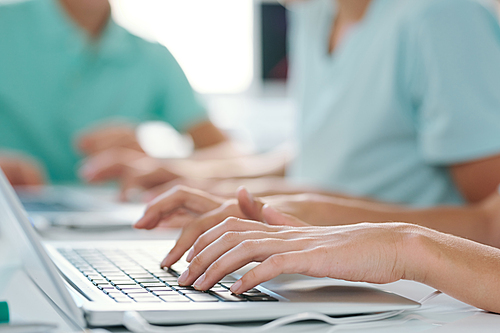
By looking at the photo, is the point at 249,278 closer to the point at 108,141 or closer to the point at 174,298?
the point at 174,298

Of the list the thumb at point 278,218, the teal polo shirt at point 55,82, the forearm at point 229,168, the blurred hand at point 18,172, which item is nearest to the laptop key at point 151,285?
the thumb at point 278,218

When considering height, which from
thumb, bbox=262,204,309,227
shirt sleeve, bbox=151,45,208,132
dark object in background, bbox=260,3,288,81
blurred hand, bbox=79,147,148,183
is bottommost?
blurred hand, bbox=79,147,148,183

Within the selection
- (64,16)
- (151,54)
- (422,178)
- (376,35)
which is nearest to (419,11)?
(376,35)

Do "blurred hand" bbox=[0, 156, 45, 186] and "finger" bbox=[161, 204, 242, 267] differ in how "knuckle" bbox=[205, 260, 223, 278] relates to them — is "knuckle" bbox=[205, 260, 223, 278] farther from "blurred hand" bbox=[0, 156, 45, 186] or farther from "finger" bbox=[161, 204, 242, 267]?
"blurred hand" bbox=[0, 156, 45, 186]

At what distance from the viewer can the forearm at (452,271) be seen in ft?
1.34

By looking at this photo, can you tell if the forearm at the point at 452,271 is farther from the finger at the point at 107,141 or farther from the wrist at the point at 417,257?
the finger at the point at 107,141

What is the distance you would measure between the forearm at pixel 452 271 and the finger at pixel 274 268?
0.23 feet

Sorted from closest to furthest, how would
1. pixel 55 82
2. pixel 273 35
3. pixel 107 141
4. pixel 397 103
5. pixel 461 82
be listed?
pixel 461 82 < pixel 397 103 < pixel 107 141 < pixel 55 82 < pixel 273 35

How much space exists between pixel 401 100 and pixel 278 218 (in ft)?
1.52

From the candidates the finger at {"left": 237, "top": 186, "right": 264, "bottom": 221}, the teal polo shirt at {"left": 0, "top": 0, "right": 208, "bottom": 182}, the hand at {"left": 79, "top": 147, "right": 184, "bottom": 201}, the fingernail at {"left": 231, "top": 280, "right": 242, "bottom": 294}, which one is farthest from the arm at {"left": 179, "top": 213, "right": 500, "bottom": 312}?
the teal polo shirt at {"left": 0, "top": 0, "right": 208, "bottom": 182}

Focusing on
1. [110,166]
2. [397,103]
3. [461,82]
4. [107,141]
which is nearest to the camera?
[461,82]

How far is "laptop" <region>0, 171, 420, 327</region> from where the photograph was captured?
0.35 m

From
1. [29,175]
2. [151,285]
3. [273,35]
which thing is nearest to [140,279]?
[151,285]

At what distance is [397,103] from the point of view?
90 centimetres
